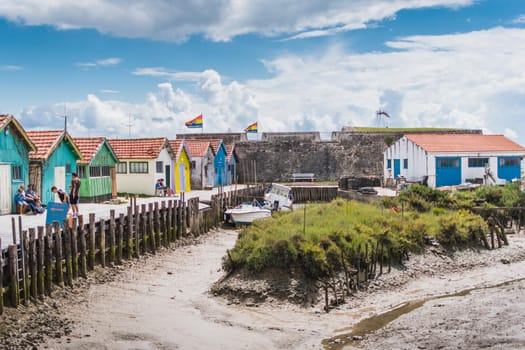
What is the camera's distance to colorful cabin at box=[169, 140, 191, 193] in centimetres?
3953

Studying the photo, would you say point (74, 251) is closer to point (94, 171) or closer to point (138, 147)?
point (94, 171)

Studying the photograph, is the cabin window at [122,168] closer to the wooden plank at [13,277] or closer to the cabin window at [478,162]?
the cabin window at [478,162]

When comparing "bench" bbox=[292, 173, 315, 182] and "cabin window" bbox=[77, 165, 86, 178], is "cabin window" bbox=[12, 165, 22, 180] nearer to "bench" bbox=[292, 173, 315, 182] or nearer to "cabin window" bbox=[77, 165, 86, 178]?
"cabin window" bbox=[77, 165, 86, 178]

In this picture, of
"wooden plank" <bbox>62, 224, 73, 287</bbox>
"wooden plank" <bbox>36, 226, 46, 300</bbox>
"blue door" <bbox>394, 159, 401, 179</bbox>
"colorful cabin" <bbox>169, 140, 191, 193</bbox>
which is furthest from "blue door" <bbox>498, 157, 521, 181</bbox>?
"wooden plank" <bbox>36, 226, 46, 300</bbox>

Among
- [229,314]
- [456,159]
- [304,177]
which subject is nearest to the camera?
[229,314]

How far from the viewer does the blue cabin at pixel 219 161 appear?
47.7m

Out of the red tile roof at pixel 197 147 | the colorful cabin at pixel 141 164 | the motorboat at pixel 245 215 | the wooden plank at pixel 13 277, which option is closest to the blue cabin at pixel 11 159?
the motorboat at pixel 245 215

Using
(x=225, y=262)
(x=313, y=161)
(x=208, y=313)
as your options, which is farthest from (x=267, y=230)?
(x=313, y=161)

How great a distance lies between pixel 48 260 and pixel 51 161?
12.8 m

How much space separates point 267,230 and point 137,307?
5.40m

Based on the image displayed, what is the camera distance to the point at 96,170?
3133 cm

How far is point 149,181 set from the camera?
3638cm

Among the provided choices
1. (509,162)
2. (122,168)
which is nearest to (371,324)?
(122,168)

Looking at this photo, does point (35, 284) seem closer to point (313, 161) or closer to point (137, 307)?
point (137, 307)
